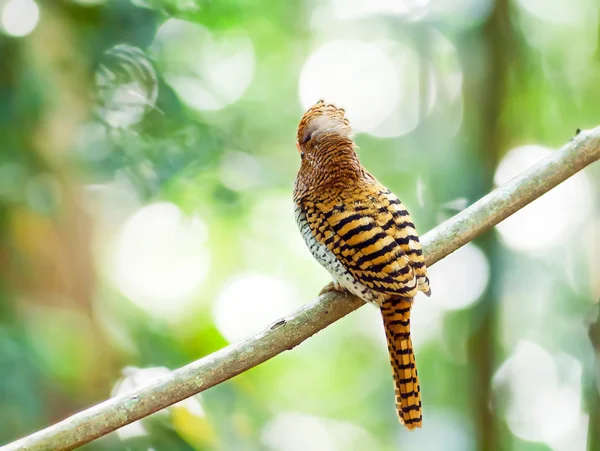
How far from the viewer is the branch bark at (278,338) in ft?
6.38

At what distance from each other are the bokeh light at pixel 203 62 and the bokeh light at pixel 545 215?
2.03 metres

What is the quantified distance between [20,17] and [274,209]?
2.35m

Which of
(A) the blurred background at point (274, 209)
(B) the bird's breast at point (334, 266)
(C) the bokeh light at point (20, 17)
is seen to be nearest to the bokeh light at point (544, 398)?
(A) the blurred background at point (274, 209)

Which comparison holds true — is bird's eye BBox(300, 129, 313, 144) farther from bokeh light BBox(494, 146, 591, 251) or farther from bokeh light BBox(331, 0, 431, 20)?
bokeh light BBox(331, 0, 431, 20)

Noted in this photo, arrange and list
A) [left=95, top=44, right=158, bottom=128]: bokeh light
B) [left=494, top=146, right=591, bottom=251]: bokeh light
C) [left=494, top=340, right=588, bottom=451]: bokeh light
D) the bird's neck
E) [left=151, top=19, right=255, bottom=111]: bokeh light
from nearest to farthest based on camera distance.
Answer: the bird's neck < [left=95, top=44, right=158, bottom=128]: bokeh light < [left=151, top=19, right=255, bottom=111]: bokeh light < [left=494, top=340, right=588, bottom=451]: bokeh light < [left=494, top=146, right=591, bottom=251]: bokeh light

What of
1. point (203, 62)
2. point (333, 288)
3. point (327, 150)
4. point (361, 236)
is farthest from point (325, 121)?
point (203, 62)

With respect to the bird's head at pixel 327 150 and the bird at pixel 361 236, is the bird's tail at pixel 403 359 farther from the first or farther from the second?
the bird's head at pixel 327 150

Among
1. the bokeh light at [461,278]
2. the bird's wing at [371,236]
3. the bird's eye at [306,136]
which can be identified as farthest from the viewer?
the bokeh light at [461,278]

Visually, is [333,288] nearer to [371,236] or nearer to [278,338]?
[371,236]

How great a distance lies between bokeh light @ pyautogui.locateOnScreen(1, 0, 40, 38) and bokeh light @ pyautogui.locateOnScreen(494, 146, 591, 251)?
3150 millimetres

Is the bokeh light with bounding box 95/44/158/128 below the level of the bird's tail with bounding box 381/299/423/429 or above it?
above

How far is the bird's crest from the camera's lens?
8.95 feet

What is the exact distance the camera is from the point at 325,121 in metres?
2.73

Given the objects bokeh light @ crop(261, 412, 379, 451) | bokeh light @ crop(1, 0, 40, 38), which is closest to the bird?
bokeh light @ crop(1, 0, 40, 38)
